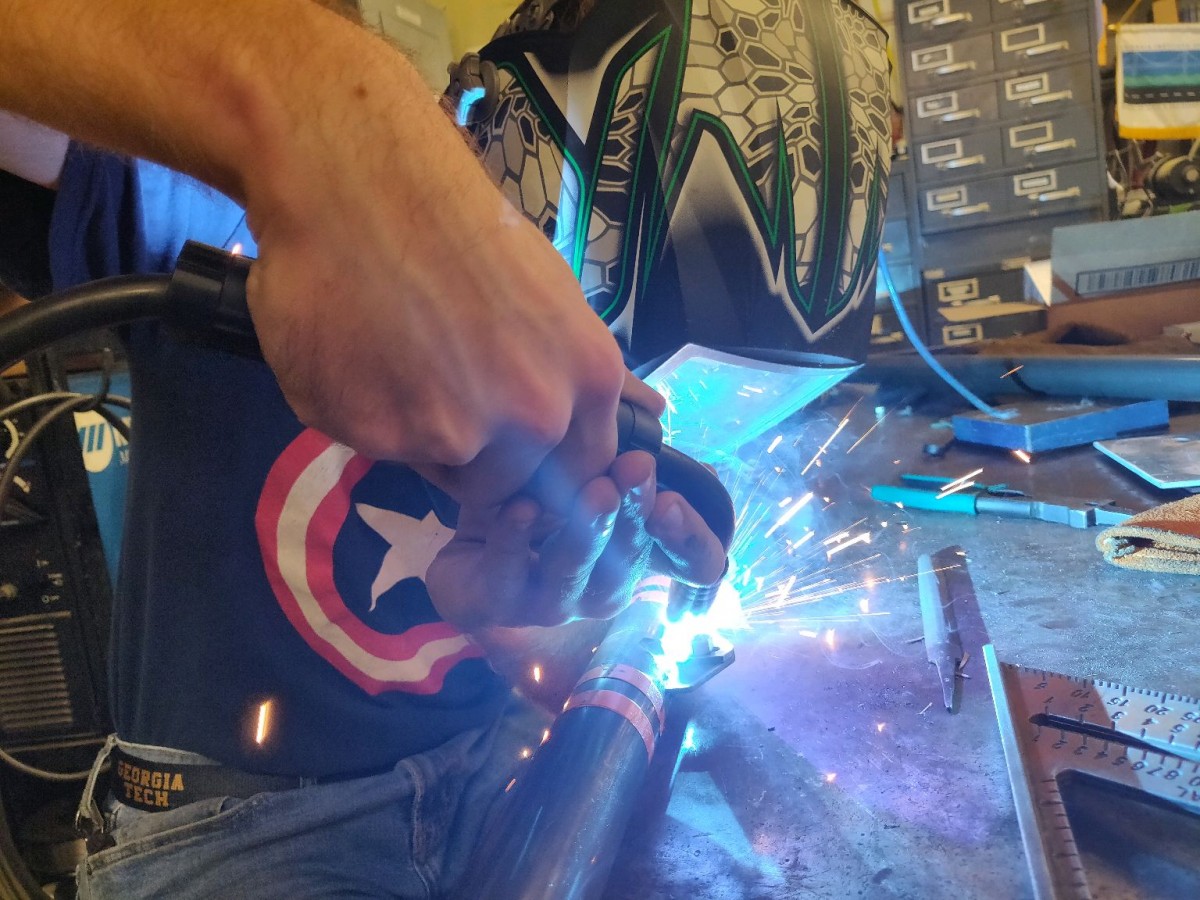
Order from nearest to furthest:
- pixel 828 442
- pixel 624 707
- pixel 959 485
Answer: pixel 624 707
pixel 959 485
pixel 828 442

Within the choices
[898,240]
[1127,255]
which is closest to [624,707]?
[1127,255]

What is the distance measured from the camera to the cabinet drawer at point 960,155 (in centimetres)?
258

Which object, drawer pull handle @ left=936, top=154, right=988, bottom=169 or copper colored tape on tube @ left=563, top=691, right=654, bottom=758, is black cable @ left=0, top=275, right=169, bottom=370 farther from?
drawer pull handle @ left=936, top=154, right=988, bottom=169

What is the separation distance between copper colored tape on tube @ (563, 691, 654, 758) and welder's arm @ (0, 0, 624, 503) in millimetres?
288

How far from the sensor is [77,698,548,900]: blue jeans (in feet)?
1.94

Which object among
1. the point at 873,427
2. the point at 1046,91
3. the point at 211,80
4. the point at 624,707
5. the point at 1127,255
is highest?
the point at 211,80

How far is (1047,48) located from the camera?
2.43 metres

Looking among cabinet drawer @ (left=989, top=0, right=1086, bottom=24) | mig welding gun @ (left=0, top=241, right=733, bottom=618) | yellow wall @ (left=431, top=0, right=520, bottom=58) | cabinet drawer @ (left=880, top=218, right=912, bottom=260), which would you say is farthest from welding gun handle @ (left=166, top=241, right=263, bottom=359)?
cabinet drawer @ (left=989, top=0, right=1086, bottom=24)

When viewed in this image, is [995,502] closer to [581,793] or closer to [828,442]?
[828,442]

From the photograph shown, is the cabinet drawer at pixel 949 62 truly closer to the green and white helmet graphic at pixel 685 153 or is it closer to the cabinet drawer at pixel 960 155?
the cabinet drawer at pixel 960 155

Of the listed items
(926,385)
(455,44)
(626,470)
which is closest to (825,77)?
(626,470)

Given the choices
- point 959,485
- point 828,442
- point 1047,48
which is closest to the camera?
point 959,485

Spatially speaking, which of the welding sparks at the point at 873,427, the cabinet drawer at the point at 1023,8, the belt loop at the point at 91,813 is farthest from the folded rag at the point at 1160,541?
the cabinet drawer at the point at 1023,8

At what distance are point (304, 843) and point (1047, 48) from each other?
3.03 meters
